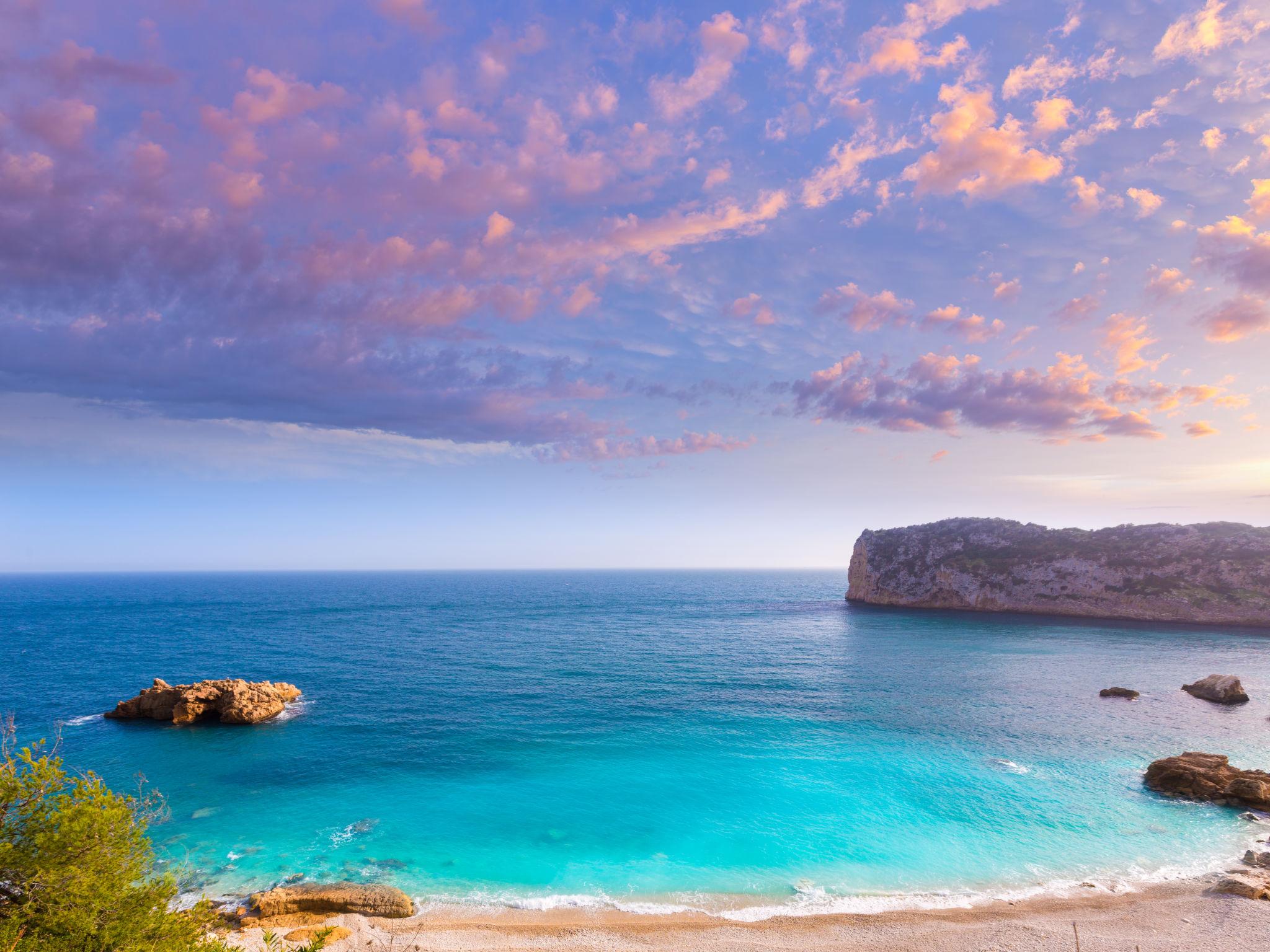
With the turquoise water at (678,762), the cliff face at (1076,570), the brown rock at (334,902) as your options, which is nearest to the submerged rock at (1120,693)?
the turquoise water at (678,762)

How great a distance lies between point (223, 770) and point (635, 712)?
123 ft

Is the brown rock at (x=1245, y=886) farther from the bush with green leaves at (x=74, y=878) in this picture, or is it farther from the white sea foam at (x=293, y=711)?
the white sea foam at (x=293, y=711)

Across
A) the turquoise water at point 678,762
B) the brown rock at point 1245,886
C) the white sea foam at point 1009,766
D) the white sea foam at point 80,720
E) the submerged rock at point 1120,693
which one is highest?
the brown rock at point 1245,886

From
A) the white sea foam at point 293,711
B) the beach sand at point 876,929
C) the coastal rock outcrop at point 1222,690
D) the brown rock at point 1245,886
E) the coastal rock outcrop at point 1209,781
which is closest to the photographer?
the beach sand at point 876,929

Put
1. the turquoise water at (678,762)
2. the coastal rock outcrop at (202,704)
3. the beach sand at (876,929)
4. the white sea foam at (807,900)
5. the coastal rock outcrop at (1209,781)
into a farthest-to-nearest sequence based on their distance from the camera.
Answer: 1. the coastal rock outcrop at (202,704)
2. the coastal rock outcrop at (1209,781)
3. the turquoise water at (678,762)
4. the white sea foam at (807,900)
5. the beach sand at (876,929)

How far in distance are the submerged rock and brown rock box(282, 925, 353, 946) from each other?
79837mm

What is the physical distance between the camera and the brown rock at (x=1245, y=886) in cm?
2759

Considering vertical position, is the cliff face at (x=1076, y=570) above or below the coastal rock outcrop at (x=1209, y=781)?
above

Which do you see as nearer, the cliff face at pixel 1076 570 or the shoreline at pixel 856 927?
the shoreline at pixel 856 927

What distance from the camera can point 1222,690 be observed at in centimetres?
6134

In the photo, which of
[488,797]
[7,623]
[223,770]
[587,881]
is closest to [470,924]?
[587,881]

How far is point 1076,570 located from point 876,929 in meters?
142

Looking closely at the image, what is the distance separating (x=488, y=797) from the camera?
133 ft

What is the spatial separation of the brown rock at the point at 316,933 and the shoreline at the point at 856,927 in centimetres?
26
